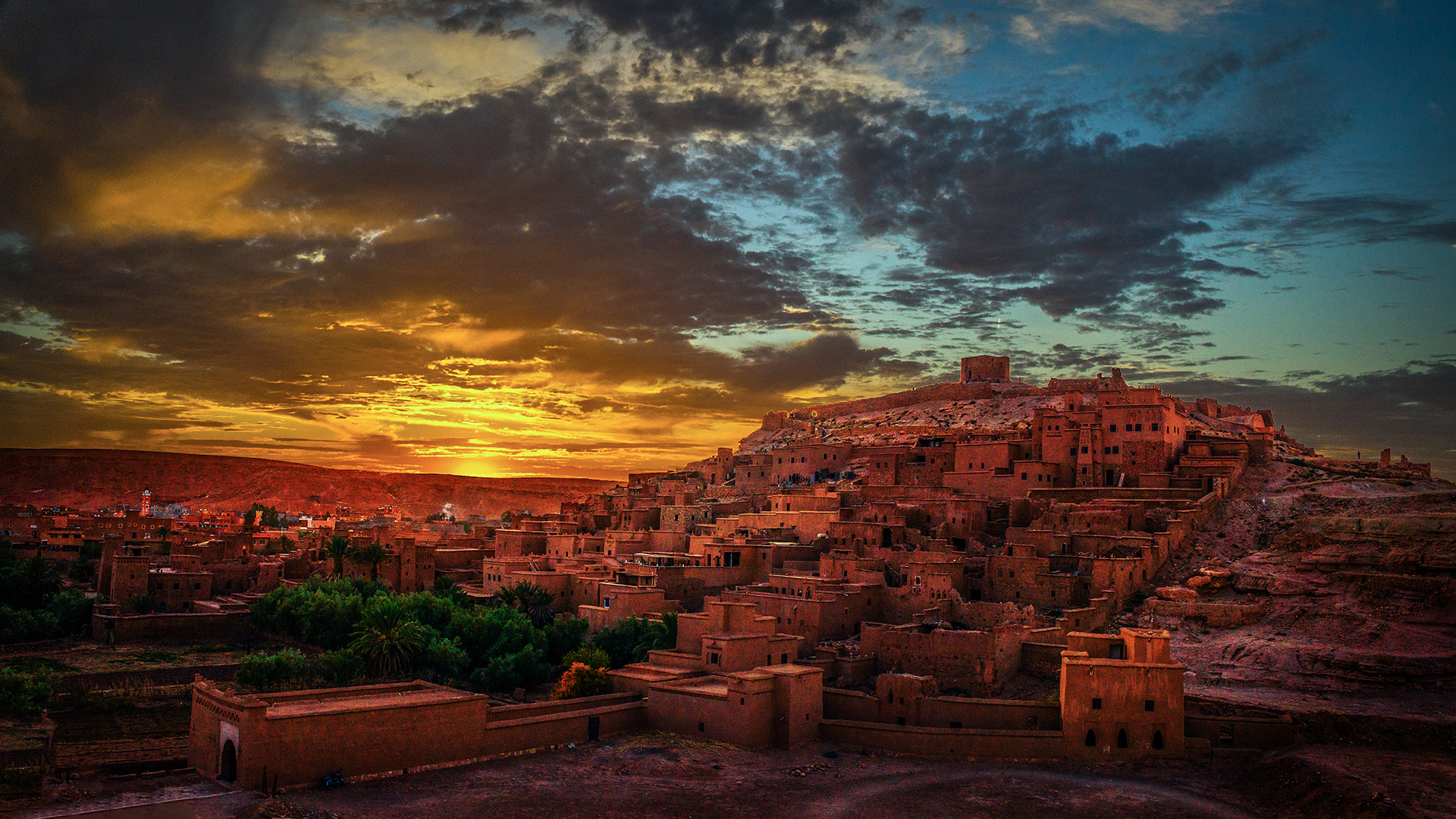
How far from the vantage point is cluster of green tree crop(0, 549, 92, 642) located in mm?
39094

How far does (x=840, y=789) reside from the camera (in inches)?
989

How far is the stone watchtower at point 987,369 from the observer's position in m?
73.4

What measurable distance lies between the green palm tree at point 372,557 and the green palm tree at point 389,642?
38.1ft

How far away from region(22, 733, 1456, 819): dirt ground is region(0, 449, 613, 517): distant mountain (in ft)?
268

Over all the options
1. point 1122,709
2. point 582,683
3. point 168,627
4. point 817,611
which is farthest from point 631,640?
point 168,627

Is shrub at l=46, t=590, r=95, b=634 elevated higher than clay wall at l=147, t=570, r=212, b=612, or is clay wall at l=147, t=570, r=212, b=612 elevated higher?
clay wall at l=147, t=570, r=212, b=612

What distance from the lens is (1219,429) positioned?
52.8 meters

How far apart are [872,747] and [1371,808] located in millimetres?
11254

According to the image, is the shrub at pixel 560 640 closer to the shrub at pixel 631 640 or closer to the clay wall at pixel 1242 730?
the shrub at pixel 631 640

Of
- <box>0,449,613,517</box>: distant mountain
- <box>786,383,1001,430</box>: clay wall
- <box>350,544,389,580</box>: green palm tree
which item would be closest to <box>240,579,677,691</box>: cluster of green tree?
<box>350,544,389,580</box>: green palm tree

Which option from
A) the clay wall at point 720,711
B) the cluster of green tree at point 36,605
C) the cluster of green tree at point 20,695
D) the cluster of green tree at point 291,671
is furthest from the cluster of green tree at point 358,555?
the clay wall at point 720,711

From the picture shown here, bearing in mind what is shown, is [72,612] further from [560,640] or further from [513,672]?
[560,640]

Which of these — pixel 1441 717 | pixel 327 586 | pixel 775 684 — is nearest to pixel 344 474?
pixel 327 586

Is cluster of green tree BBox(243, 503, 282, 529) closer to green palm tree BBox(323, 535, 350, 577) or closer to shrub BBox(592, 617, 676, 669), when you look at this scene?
green palm tree BBox(323, 535, 350, 577)
